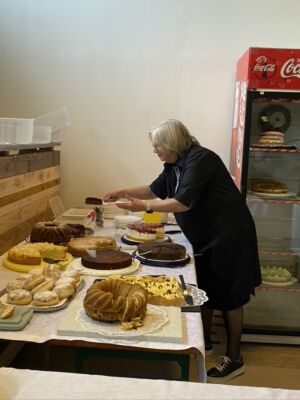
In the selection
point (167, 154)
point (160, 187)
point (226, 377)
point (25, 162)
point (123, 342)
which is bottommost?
point (226, 377)

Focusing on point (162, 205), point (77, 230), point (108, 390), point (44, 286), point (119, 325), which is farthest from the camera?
point (77, 230)

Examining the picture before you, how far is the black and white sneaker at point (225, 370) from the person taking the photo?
2.87 meters

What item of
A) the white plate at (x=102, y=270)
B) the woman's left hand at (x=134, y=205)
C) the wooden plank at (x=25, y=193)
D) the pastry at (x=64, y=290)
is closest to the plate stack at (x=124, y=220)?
the woman's left hand at (x=134, y=205)

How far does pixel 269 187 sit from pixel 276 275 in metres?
0.75

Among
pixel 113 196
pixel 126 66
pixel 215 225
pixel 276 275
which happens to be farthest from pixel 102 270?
pixel 126 66

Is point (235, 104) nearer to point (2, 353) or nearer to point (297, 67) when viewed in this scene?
point (297, 67)

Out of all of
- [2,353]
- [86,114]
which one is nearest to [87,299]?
[2,353]

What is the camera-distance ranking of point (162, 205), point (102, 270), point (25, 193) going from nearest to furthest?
1. point (102, 270)
2. point (162, 205)
3. point (25, 193)

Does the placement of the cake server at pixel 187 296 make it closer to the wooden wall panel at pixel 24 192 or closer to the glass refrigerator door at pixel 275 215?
the wooden wall panel at pixel 24 192

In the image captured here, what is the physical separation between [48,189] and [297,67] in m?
2.09

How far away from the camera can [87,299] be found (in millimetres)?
1568

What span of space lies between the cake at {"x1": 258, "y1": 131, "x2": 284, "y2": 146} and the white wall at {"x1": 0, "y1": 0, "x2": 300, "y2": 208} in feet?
1.49

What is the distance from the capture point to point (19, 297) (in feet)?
5.49

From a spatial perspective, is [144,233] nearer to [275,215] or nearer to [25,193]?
[25,193]
